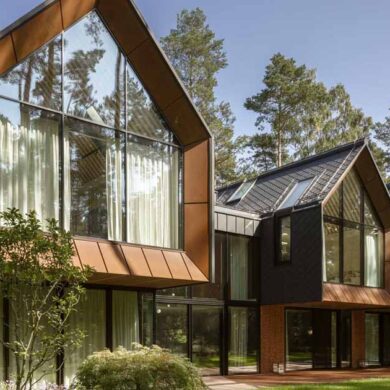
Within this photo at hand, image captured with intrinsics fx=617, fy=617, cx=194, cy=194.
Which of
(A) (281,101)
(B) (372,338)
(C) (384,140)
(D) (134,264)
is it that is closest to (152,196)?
(D) (134,264)

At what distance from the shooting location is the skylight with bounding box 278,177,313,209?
1886 cm

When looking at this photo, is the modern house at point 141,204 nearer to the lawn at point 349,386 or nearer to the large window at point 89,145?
the large window at point 89,145

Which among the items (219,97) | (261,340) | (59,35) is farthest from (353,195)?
(219,97)

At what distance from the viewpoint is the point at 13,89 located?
10984 mm

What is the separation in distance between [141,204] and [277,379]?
23.5 feet

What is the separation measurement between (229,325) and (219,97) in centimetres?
2021

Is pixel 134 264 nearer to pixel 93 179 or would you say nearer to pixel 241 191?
pixel 93 179

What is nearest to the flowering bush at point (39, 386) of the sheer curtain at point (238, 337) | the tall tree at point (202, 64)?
the sheer curtain at point (238, 337)

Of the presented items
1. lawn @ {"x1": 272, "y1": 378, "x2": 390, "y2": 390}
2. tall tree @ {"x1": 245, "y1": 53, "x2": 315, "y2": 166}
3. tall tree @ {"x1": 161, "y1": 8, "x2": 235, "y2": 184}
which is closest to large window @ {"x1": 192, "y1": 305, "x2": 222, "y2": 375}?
lawn @ {"x1": 272, "y1": 378, "x2": 390, "y2": 390}

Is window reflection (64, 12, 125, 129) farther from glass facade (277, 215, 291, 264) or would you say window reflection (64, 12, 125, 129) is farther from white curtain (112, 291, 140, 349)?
glass facade (277, 215, 291, 264)

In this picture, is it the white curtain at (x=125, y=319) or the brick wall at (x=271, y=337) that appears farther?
the brick wall at (x=271, y=337)

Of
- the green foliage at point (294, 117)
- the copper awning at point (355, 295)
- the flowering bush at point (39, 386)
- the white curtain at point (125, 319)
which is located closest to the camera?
the flowering bush at point (39, 386)

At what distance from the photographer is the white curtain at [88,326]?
11.9 meters

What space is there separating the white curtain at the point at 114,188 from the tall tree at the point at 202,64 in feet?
71.0
